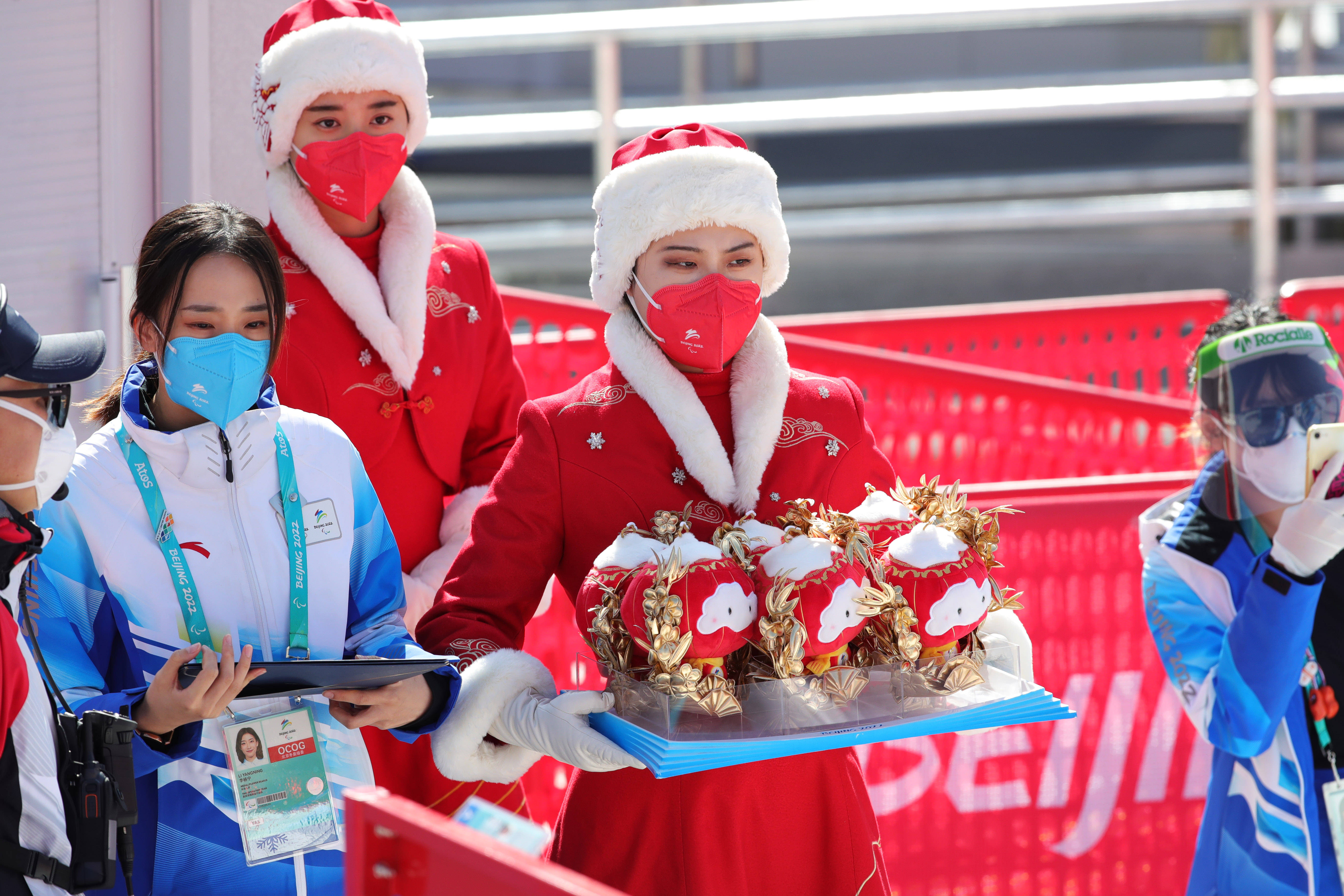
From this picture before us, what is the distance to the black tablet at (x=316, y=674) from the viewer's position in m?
1.67

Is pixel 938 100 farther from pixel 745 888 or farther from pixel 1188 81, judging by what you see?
pixel 745 888

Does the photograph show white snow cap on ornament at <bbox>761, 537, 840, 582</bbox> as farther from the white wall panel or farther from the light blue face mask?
the white wall panel

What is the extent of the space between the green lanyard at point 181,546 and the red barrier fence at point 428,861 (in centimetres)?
49

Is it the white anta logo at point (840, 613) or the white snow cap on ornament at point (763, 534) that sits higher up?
the white snow cap on ornament at point (763, 534)

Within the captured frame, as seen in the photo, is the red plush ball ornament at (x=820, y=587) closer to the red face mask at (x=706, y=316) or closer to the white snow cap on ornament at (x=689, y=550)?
the white snow cap on ornament at (x=689, y=550)

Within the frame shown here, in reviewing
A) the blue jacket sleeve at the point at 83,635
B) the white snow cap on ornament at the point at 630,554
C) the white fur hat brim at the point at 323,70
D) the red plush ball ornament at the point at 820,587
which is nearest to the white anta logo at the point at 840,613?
the red plush ball ornament at the point at 820,587

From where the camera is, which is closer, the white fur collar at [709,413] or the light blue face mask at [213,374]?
the light blue face mask at [213,374]

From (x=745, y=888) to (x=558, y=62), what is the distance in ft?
32.7

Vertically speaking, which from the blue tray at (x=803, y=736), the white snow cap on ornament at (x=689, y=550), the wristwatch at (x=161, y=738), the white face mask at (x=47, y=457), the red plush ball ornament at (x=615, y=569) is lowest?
the wristwatch at (x=161, y=738)

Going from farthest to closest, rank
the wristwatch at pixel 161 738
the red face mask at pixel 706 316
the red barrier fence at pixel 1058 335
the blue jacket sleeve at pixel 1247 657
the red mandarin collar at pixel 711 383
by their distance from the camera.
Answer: the red barrier fence at pixel 1058 335 → the blue jacket sleeve at pixel 1247 657 → the red mandarin collar at pixel 711 383 → the red face mask at pixel 706 316 → the wristwatch at pixel 161 738

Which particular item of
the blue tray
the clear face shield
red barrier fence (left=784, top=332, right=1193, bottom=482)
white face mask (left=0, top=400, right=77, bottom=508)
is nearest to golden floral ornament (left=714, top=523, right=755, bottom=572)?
the blue tray

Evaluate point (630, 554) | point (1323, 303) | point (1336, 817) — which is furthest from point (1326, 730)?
point (1323, 303)

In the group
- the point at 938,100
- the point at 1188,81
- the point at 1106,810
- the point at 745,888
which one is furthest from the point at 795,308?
the point at 745,888

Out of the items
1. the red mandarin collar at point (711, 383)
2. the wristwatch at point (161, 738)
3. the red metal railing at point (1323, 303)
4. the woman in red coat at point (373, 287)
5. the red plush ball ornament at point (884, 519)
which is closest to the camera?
the wristwatch at point (161, 738)
